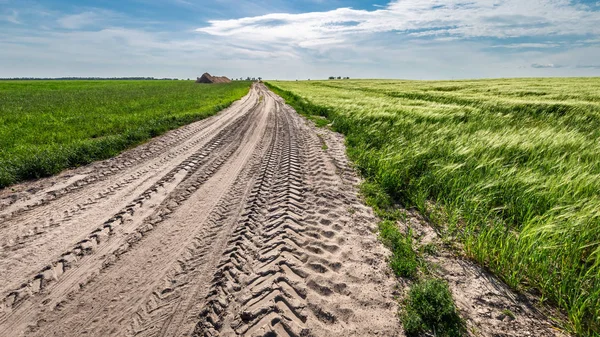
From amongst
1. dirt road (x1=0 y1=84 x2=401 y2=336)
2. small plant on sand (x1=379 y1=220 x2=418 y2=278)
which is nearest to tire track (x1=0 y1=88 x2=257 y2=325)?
dirt road (x1=0 y1=84 x2=401 y2=336)

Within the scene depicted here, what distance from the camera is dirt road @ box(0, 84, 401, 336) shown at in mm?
2822

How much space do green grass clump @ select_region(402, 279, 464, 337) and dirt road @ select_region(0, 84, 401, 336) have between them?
0.56 feet

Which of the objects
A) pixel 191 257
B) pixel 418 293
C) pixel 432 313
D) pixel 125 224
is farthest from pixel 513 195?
pixel 125 224

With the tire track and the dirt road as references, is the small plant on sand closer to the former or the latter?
the dirt road

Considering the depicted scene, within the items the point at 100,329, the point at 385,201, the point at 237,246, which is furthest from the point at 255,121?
the point at 100,329

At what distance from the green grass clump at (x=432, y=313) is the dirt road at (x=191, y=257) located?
17 cm

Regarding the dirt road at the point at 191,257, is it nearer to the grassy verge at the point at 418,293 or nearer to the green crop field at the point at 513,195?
the grassy verge at the point at 418,293

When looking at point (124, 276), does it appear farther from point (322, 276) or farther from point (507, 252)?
point (507, 252)

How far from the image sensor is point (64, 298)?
3059 millimetres

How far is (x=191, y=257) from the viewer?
12.4 feet

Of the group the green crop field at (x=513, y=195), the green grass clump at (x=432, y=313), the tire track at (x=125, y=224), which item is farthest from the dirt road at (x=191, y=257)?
the green crop field at (x=513, y=195)

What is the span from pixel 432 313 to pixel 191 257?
9.59ft

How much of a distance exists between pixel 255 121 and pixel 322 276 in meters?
12.8

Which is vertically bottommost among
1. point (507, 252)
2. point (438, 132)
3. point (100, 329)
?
point (100, 329)
